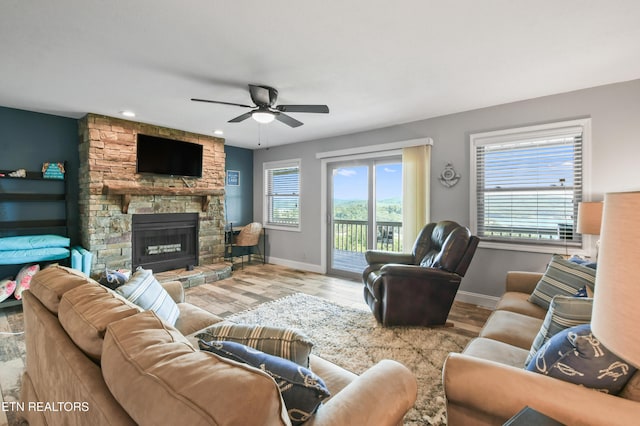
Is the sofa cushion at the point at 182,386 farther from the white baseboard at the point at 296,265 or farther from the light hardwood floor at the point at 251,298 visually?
the white baseboard at the point at 296,265

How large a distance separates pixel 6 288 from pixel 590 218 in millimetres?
6110

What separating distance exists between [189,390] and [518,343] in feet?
6.10

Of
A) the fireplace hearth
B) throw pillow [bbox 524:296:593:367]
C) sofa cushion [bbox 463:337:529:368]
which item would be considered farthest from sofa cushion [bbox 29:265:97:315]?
the fireplace hearth

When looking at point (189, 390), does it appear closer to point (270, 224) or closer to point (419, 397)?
point (419, 397)

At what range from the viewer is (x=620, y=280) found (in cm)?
50

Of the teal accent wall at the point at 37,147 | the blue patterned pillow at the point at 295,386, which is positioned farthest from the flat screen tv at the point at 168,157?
the blue patterned pillow at the point at 295,386

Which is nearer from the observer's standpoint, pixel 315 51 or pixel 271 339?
pixel 271 339

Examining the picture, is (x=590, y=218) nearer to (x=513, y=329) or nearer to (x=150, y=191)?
(x=513, y=329)

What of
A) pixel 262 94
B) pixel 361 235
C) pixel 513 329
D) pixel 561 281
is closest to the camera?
pixel 513 329

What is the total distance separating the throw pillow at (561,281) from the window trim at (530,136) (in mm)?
1103

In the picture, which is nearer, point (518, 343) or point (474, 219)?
point (518, 343)

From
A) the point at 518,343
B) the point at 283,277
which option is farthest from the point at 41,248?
the point at 518,343

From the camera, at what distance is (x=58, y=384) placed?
3.59 ft

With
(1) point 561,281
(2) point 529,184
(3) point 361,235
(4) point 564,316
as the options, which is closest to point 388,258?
(3) point 361,235
